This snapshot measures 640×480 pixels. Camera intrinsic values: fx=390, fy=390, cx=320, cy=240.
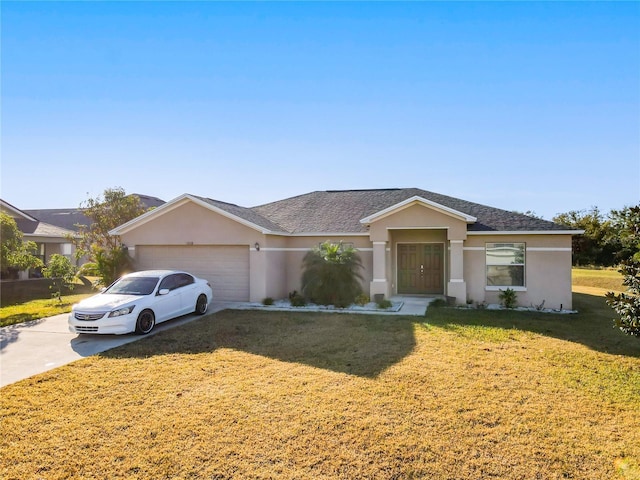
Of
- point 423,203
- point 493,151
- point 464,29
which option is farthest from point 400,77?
point 493,151

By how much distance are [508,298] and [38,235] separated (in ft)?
81.2

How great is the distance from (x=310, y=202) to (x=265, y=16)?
11214 millimetres

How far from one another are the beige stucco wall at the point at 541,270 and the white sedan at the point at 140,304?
427 inches

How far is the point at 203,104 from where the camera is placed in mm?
15320

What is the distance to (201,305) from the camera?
13586 millimetres

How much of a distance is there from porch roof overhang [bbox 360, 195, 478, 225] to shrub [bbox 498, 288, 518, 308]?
120 inches

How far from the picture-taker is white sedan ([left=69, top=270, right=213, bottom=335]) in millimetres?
10125

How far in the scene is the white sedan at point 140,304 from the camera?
10.1m

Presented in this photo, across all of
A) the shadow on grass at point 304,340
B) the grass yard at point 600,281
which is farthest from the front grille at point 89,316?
the grass yard at point 600,281

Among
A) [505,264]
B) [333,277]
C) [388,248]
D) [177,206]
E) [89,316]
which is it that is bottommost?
[89,316]

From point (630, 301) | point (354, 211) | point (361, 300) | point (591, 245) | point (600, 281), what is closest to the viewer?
point (630, 301)

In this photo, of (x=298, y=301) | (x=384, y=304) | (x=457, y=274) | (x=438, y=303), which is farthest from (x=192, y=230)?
(x=457, y=274)

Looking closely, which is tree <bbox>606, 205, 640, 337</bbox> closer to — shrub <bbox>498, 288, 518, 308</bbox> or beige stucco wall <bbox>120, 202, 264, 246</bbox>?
shrub <bbox>498, 288, 518, 308</bbox>

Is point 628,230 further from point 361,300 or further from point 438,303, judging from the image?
point 361,300
